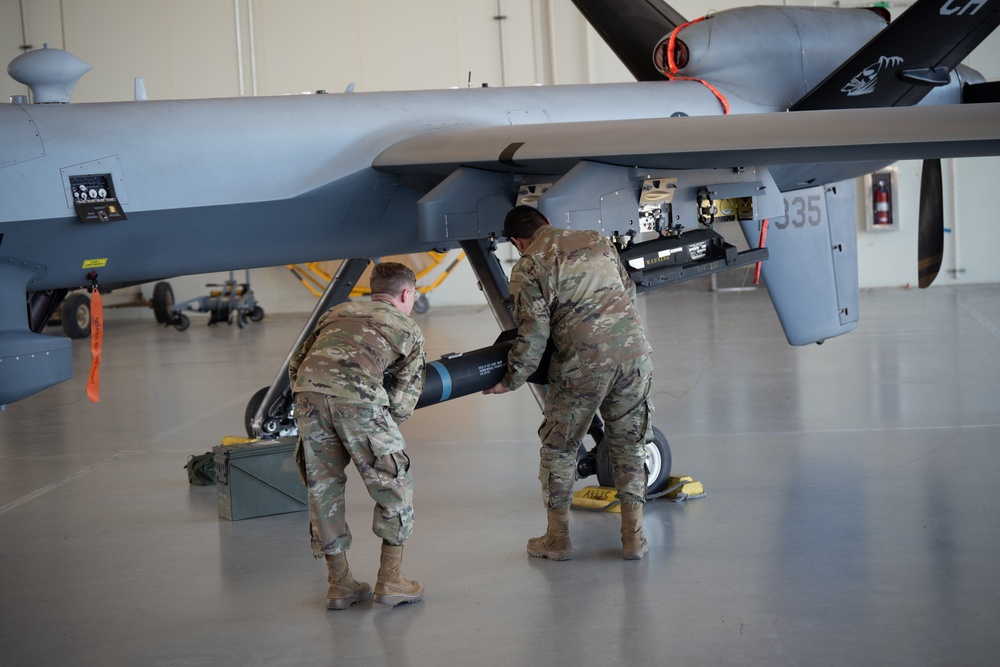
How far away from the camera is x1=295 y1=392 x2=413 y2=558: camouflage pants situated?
173 inches

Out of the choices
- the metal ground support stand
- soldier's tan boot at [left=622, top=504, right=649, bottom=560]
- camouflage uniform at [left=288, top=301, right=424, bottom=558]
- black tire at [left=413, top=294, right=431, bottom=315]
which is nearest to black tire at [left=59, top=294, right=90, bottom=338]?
black tire at [left=413, top=294, right=431, bottom=315]

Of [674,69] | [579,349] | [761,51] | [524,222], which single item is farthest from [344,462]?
[761,51]

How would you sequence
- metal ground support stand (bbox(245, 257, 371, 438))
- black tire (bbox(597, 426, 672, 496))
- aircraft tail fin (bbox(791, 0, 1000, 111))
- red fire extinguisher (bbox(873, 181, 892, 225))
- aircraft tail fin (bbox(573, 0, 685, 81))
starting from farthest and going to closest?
1. red fire extinguisher (bbox(873, 181, 892, 225))
2. aircraft tail fin (bbox(573, 0, 685, 81))
3. metal ground support stand (bbox(245, 257, 371, 438))
4. aircraft tail fin (bbox(791, 0, 1000, 111))
5. black tire (bbox(597, 426, 672, 496))

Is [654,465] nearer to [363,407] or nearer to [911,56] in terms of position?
[363,407]

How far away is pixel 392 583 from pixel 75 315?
14.5 meters

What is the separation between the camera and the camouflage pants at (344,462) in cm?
439

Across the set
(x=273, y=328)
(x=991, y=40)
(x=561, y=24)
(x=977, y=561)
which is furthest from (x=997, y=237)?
(x=977, y=561)

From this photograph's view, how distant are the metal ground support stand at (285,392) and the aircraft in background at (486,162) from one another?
0.02 meters

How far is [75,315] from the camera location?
56.9 feet

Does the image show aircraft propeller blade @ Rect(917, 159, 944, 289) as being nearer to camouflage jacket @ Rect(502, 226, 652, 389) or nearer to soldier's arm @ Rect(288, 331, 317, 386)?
camouflage jacket @ Rect(502, 226, 652, 389)

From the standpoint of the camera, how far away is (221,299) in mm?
18547

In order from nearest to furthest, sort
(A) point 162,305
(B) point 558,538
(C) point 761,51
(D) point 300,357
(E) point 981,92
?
1. (D) point 300,357
2. (B) point 558,538
3. (C) point 761,51
4. (E) point 981,92
5. (A) point 162,305

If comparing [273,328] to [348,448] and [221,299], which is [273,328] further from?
[348,448]

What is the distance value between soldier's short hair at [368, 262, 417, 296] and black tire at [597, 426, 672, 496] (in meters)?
2.22
